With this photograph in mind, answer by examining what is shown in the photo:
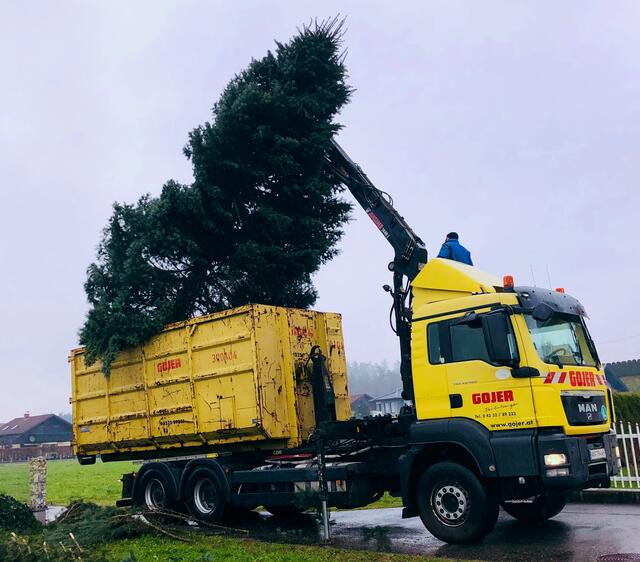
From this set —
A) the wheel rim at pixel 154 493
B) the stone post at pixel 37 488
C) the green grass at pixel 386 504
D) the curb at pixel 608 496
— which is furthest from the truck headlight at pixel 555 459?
the stone post at pixel 37 488

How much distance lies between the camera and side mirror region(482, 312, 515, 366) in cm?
770

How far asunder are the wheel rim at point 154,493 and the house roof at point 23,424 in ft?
272

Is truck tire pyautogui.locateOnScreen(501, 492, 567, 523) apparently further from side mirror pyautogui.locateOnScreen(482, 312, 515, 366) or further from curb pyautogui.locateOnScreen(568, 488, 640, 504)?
side mirror pyautogui.locateOnScreen(482, 312, 515, 366)

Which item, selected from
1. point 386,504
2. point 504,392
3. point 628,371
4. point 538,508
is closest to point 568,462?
point 504,392

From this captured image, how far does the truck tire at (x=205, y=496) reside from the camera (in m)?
10.6

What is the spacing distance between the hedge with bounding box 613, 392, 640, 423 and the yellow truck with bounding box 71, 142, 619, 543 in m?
5.26

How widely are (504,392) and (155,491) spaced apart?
22.1 ft

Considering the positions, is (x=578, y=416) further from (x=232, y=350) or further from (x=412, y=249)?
(x=232, y=350)

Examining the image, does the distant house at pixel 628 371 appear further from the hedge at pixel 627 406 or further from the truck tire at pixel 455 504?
the truck tire at pixel 455 504

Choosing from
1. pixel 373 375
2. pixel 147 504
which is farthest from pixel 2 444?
pixel 373 375

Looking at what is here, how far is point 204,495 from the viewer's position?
1102 cm

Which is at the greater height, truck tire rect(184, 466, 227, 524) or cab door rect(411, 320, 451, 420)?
cab door rect(411, 320, 451, 420)

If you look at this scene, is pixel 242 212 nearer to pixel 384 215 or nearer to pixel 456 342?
pixel 384 215

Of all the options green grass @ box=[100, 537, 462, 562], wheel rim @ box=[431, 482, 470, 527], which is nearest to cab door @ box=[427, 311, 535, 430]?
wheel rim @ box=[431, 482, 470, 527]
